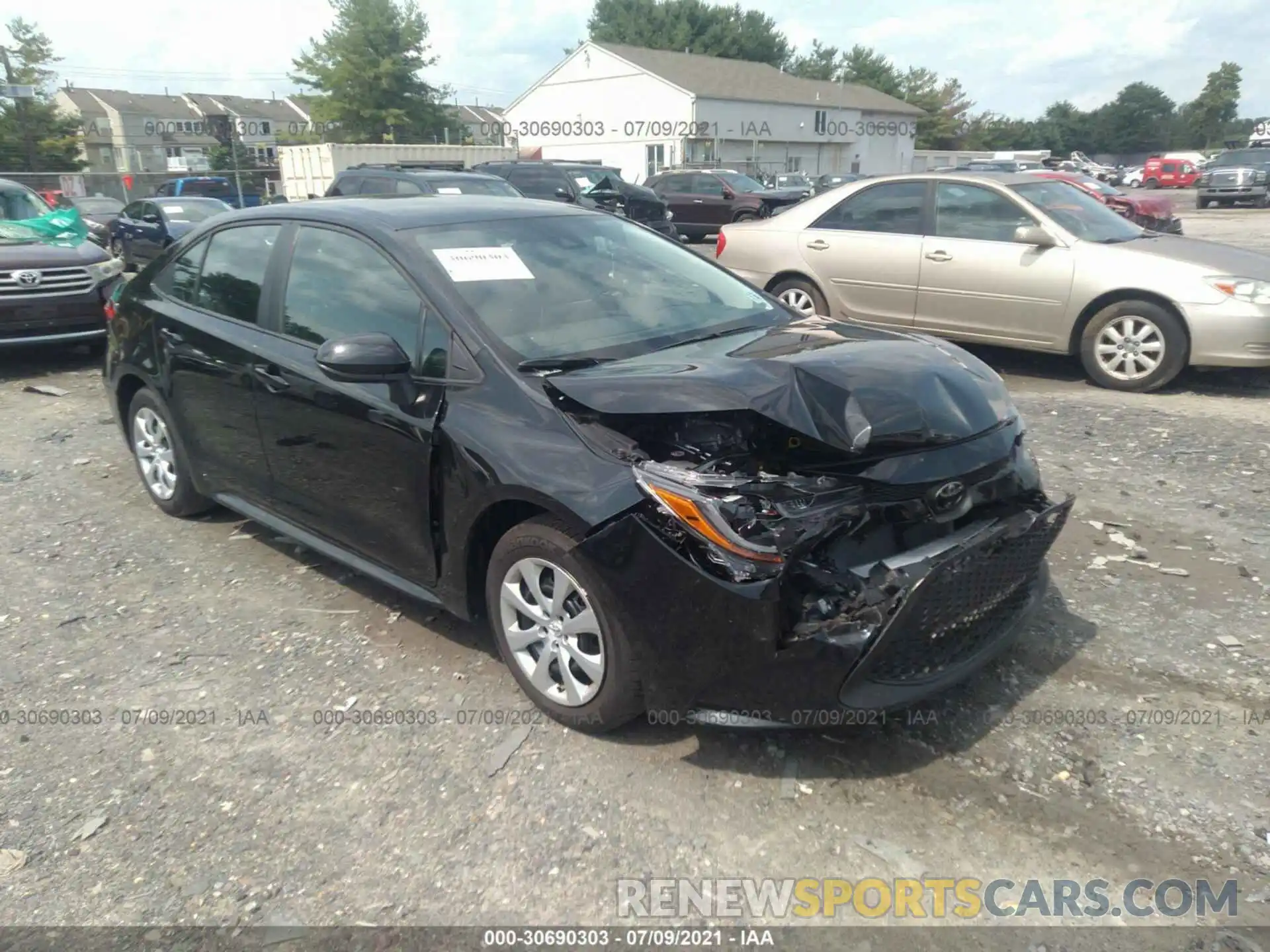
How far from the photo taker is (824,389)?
2.93 metres

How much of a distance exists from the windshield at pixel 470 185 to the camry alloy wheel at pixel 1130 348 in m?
7.59

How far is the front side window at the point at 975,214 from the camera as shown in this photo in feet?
25.2

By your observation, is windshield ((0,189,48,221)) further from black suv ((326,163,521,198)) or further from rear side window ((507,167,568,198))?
rear side window ((507,167,568,198))

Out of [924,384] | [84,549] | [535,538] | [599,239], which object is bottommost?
[84,549]

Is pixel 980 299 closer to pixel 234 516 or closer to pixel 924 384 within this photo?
pixel 924 384

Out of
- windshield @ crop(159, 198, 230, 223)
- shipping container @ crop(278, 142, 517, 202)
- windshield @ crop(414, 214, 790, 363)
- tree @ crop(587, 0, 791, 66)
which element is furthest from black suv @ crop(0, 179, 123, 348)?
tree @ crop(587, 0, 791, 66)

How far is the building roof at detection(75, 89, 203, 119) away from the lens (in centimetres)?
7712

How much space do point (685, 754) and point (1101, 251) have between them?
596 centimetres

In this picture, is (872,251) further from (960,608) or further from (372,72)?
(372,72)

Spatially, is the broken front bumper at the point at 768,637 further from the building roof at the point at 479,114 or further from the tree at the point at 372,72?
the building roof at the point at 479,114

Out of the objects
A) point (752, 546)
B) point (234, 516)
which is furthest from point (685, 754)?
point (234, 516)

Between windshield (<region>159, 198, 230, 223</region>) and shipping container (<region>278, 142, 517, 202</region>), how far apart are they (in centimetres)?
1285

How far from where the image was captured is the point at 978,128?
A: 275 ft

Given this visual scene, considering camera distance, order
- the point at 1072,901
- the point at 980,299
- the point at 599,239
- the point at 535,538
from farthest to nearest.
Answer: the point at 980,299 < the point at 599,239 < the point at 535,538 < the point at 1072,901
